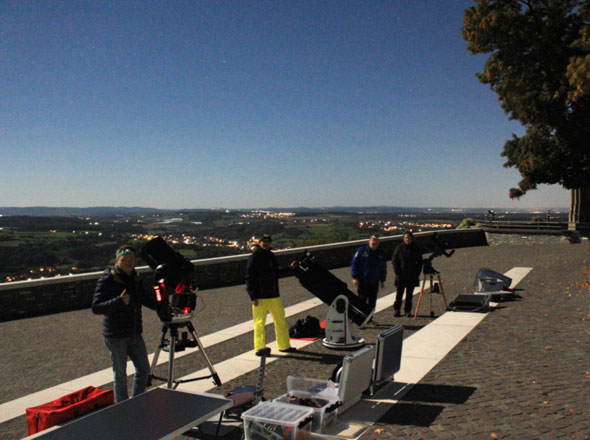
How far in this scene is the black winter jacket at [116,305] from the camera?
4.97 meters

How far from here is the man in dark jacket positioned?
5.03 m

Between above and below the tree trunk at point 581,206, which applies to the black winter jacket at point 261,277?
below

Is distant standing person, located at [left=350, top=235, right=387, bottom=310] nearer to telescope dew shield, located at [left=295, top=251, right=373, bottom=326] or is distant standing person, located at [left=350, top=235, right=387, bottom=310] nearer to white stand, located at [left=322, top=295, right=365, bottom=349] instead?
telescope dew shield, located at [left=295, top=251, right=373, bottom=326]

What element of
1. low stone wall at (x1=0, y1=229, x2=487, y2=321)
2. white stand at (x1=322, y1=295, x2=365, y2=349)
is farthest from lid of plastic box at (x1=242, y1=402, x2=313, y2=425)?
low stone wall at (x1=0, y1=229, x2=487, y2=321)

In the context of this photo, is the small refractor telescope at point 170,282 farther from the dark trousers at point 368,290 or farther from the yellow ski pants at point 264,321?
the dark trousers at point 368,290

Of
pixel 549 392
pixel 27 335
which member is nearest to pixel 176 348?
pixel 549 392

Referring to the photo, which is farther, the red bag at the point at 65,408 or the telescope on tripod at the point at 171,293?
the telescope on tripod at the point at 171,293

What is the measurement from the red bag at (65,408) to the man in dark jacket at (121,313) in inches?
7.2

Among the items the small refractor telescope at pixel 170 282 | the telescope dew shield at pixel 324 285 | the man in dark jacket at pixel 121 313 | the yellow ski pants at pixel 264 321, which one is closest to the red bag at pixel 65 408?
the man in dark jacket at pixel 121 313

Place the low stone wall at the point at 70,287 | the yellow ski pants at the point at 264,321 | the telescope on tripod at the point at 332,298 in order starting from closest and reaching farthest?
the yellow ski pants at the point at 264,321 → the telescope on tripod at the point at 332,298 → the low stone wall at the point at 70,287

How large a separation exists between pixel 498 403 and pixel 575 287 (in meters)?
9.60

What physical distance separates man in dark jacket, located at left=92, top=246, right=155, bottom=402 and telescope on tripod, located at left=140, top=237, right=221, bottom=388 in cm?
29

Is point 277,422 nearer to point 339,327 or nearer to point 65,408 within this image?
point 65,408

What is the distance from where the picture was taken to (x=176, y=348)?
19.2 feet
